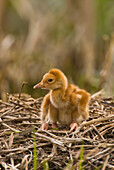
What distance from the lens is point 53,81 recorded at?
Answer: 4172 mm

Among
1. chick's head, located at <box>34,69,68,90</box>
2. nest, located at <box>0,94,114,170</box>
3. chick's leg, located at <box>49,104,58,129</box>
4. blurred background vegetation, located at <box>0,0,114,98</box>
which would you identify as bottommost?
nest, located at <box>0,94,114,170</box>

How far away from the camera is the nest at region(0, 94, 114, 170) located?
345cm

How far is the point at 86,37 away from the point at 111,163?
1239cm

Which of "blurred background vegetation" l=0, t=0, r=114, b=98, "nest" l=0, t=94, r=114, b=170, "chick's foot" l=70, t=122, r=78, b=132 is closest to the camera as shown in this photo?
"nest" l=0, t=94, r=114, b=170

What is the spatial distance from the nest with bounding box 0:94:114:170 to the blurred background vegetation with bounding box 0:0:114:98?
201 centimetres

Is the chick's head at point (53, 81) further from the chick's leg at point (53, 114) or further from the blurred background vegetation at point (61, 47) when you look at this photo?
the blurred background vegetation at point (61, 47)

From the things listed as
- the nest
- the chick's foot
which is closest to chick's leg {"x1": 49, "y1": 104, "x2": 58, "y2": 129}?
the nest

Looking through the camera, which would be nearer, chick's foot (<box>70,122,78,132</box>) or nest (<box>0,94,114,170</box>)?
nest (<box>0,94,114,170</box>)

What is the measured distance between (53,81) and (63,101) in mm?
264

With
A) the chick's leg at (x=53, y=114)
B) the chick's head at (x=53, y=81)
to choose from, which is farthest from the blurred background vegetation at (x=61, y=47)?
the chick's head at (x=53, y=81)

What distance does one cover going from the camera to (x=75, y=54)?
13125 millimetres

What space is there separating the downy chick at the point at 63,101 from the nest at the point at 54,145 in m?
0.14

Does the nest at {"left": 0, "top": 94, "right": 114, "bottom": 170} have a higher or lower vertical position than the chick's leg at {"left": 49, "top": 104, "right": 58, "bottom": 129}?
lower

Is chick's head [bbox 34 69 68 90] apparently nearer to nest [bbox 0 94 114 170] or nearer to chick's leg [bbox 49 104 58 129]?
chick's leg [bbox 49 104 58 129]
